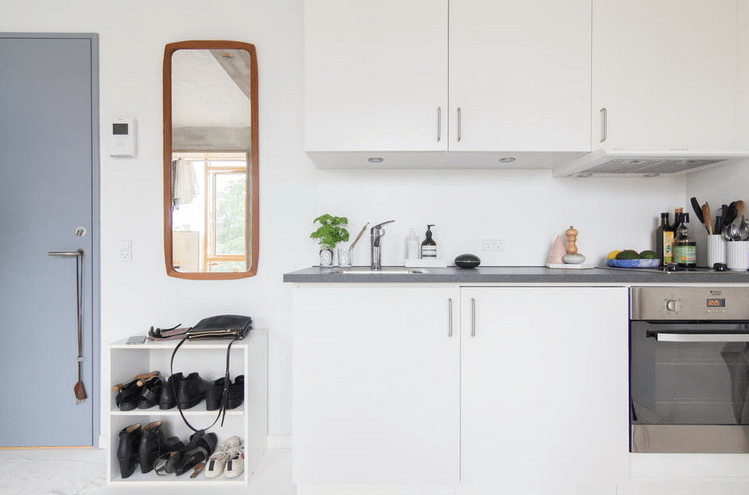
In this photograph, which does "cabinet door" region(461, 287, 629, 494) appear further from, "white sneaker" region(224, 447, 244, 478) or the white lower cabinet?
"white sneaker" region(224, 447, 244, 478)

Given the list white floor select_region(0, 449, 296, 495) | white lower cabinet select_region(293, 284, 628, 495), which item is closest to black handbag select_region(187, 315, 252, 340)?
white lower cabinet select_region(293, 284, 628, 495)

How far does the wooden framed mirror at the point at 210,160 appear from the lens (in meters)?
2.05

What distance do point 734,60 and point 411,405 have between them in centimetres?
220

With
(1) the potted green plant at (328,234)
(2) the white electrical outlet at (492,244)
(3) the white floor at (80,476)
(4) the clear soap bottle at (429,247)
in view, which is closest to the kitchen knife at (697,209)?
(2) the white electrical outlet at (492,244)

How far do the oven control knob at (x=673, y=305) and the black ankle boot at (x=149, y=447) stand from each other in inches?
94.2

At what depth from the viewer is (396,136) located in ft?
5.69

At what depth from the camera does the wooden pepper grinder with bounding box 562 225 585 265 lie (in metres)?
1.98

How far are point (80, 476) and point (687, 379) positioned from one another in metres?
2.81

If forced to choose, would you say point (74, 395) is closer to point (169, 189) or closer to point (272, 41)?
point (169, 189)

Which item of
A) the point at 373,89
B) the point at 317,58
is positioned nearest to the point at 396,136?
the point at 373,89

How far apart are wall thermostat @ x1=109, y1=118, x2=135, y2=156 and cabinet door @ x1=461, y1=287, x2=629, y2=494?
1970 mm

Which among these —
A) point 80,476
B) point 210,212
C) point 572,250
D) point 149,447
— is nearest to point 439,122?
point 572,250

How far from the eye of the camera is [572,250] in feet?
6.66

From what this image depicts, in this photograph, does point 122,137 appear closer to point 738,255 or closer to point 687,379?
point 687,379
